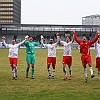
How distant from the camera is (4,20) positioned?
160 metres

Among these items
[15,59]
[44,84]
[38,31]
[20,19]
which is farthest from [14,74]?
[20,19]

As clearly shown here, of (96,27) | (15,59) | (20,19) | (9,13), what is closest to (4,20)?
(9,13)

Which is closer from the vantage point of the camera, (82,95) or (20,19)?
(82,95)

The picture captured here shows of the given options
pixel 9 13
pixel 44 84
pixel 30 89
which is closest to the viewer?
pixel 30 89

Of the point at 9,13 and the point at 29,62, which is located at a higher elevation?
the point at 9,13

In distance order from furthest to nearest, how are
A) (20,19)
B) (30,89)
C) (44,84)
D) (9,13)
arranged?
(20,19)
(9,13)
(44,84)
(30,89)

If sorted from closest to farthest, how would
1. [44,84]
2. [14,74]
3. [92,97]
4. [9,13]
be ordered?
[92,97] → [44,84] → [14,74] → [9,13]

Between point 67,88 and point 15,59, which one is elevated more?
point 15,59

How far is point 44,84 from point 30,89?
165 cm

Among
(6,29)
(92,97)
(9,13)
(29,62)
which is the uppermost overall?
(9,13)

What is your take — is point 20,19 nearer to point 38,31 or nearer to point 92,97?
point 38,31

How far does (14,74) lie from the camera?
53.1ft

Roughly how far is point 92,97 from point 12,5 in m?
153

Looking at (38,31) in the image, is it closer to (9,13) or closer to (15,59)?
(9,13)
